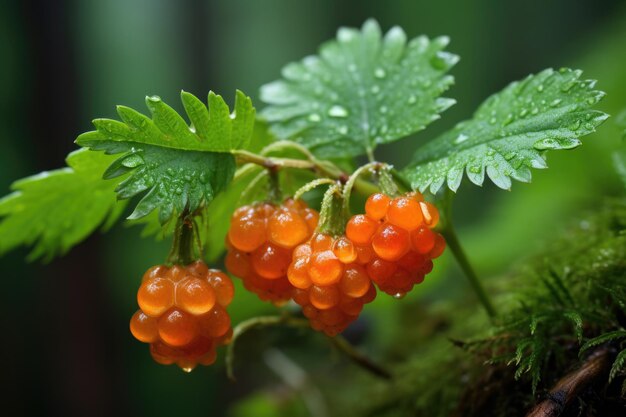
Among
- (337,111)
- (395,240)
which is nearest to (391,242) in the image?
(395,240)

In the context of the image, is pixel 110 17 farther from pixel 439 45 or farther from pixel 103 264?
pixel 439 45

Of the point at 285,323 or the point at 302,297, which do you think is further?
the point at 285,323

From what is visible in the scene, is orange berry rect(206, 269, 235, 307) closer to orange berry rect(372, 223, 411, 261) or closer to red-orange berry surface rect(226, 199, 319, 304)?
red-orange berry surface rect(226, 199, 319, 304)

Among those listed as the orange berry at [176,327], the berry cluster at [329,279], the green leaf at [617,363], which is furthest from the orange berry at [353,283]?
the green leaf at [617,363]

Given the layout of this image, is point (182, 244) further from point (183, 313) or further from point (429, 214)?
point (429, 214)

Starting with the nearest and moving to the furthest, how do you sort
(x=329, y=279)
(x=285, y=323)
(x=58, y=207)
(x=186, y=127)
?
(x=329, y=279), (x=186, y=127), (x=58, y=207), (x=285, y=323)

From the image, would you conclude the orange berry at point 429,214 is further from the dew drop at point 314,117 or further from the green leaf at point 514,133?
the dew drop at point 314,117

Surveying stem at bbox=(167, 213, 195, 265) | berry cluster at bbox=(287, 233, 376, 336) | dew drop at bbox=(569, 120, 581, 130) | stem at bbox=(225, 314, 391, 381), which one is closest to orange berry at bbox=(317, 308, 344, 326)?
berry cluster at bbox=(287, 233, 376, 336)
